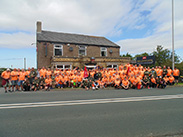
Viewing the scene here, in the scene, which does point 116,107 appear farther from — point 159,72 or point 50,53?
point 50,53

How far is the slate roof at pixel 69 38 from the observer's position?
21625 mm

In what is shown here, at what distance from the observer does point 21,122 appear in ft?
13.8

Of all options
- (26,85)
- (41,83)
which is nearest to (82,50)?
(41,83)

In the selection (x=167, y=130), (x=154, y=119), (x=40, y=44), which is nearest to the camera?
(x=167, y=130)

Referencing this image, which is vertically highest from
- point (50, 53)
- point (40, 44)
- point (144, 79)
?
point (40, 44)

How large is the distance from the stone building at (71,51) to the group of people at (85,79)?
758 cm

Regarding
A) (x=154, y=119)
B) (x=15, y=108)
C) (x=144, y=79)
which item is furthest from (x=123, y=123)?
(x=144, y=79)

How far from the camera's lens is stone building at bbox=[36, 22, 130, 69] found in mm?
20359

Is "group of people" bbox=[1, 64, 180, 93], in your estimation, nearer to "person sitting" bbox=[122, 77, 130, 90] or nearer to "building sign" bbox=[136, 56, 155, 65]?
"person sitting" bbox=[122, 77, 130, 90]

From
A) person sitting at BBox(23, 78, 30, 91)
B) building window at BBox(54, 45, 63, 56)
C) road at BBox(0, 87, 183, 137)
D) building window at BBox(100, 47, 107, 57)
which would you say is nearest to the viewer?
road at BBox(0, 87, 183, 137)

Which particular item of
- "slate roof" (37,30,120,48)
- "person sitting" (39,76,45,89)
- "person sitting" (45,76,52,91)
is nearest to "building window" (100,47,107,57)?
"slate roof" (37,30,120,48)

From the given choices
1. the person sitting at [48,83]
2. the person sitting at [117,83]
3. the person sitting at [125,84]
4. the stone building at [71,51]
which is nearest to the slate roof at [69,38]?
the stone building at [71,51]

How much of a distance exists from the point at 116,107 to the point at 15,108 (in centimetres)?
426

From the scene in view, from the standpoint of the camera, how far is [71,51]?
74.4 feet
